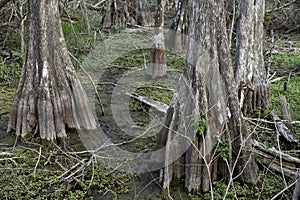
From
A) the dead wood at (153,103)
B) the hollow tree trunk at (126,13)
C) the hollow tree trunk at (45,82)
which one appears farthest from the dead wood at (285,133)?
the hollow tree trunk at (126,13)

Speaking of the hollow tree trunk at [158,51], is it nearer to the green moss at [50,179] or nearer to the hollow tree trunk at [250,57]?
the hollow tree trunk at [250,57]

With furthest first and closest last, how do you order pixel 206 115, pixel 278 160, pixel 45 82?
pixel 45 82, pixel 278 160, pixel 206 115

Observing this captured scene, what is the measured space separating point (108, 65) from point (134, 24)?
620 centimetres

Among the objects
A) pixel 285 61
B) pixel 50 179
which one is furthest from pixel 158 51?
pixel 50 179

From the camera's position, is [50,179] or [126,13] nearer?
[50,179]

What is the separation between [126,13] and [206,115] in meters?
12.6

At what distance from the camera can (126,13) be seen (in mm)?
17047

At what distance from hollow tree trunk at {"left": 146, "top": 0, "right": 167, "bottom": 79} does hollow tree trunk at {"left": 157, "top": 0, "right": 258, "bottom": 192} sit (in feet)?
15.3

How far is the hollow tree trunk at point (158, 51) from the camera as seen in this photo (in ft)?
32.2

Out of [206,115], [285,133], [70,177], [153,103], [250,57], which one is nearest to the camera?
[206,115]

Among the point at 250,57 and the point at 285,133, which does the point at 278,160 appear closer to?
the point at 285,133

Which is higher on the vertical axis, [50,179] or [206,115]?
[206,115]

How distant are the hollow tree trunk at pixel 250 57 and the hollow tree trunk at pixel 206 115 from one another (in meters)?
2.41

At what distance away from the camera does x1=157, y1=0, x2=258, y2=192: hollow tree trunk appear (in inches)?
199
